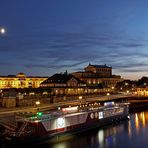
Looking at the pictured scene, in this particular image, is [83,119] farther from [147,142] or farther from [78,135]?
[147,142]

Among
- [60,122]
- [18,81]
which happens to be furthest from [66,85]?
[60,122]

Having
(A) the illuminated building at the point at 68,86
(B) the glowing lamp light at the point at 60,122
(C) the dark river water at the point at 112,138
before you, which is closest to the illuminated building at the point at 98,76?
(A) the illuminated building at the point at 68,86

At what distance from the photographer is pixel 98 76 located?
6801 inches

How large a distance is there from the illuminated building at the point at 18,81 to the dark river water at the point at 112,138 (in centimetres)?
11711

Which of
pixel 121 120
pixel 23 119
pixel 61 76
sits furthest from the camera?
pixel 61 76

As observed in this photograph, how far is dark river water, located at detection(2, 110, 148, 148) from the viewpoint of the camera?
4550 centimetres

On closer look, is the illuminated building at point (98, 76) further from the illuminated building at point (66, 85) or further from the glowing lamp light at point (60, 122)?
the glowing lamp light at point (60, 122)

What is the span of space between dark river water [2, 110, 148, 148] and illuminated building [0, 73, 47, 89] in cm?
11711

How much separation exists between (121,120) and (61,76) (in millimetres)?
59034

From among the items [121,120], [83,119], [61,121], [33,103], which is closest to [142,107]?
[121,120]

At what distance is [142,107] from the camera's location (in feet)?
329

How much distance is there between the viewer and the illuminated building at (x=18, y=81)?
165300mm

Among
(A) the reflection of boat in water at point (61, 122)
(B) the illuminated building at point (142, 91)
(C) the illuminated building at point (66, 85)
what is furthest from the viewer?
(B) the illuminated building at point (142, 91)

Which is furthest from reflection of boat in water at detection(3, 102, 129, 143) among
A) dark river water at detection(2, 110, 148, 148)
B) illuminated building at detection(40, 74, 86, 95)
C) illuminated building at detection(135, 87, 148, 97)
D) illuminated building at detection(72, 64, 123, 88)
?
illuminated building at detection(72, 64, 123, 88)
